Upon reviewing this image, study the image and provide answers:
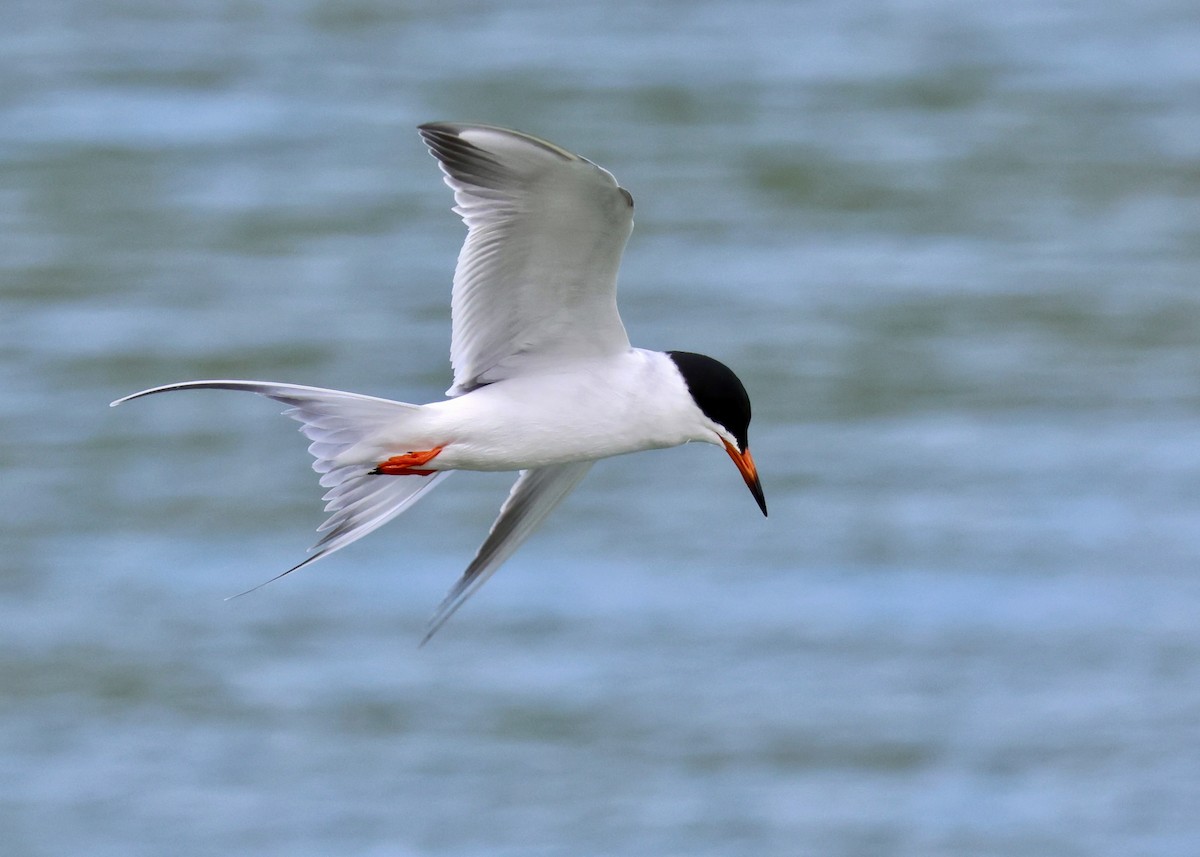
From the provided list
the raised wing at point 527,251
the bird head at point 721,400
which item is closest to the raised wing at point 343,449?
the raised wing at point 527,251

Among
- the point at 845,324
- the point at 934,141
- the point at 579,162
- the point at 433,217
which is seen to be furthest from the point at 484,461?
the point at 934,141

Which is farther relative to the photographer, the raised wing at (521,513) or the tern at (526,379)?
the raised wing at (521,513)

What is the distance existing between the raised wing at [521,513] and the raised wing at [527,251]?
52 centimetres

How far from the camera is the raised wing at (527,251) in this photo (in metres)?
5.44

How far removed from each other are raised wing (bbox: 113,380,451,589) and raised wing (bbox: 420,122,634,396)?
10.9 inches

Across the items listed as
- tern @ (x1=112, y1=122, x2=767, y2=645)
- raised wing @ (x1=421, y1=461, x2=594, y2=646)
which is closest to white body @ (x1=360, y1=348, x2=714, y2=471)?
tern @ (x1=112, y1=122, x2=767, y2=645)

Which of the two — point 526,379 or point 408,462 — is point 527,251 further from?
point 408,462

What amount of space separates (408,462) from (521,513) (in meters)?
0.65

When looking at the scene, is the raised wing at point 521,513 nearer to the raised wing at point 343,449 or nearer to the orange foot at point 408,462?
the raised wing at point 343,449

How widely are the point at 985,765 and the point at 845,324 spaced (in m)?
3.98

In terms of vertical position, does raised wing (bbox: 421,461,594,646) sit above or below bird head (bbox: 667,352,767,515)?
below

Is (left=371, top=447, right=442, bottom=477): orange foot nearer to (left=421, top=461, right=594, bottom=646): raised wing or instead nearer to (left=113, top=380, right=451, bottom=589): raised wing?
(left=113, top=380, right=451, bottom=589): raised wing

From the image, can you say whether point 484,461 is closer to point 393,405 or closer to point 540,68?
point 393,405

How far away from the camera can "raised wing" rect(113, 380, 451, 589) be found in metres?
5.73
